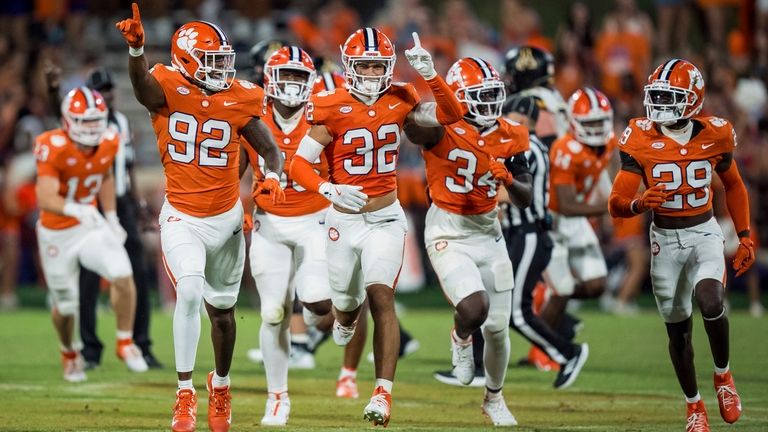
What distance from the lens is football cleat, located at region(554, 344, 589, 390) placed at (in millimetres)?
9219

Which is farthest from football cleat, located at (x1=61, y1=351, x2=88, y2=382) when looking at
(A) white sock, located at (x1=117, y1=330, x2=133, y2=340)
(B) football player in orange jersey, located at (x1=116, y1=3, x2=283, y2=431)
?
(B) football player in orange jersey, located at (x1=116, y1=3, x2=283, y2=431)

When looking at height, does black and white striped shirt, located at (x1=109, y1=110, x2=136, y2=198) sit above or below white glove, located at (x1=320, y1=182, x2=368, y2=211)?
below

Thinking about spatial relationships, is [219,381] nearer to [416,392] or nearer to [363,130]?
[363,130]

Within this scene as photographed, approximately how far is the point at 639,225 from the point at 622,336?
2834 mm

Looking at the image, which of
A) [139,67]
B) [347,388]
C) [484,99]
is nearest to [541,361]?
[347,388]

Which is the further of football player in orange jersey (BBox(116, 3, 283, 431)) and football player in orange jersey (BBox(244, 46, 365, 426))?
football player in orange jersey (BBox(244, 46, 365, 426))

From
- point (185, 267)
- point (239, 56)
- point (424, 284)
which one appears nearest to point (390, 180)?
point (185, 267)

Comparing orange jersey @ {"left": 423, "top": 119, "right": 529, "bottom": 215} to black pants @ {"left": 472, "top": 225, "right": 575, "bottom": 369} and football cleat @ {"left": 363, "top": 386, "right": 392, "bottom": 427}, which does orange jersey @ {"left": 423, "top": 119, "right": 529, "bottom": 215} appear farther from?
black pants @ {"left": 472, "top": 225, "right": 575, "bottom": 369}

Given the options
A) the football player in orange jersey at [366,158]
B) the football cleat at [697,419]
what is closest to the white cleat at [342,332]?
the football player in orange jersey at [366,158]

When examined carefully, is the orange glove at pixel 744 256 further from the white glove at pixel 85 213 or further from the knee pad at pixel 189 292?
the white glove at pixel 85 213

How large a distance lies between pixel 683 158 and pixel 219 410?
293 centimetres

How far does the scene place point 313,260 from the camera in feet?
26.2

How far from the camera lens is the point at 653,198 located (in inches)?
Answer: 280

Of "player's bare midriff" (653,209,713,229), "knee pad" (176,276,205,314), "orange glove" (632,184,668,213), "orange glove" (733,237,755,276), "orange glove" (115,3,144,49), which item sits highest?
"orange glove" (115,3,144,49)
